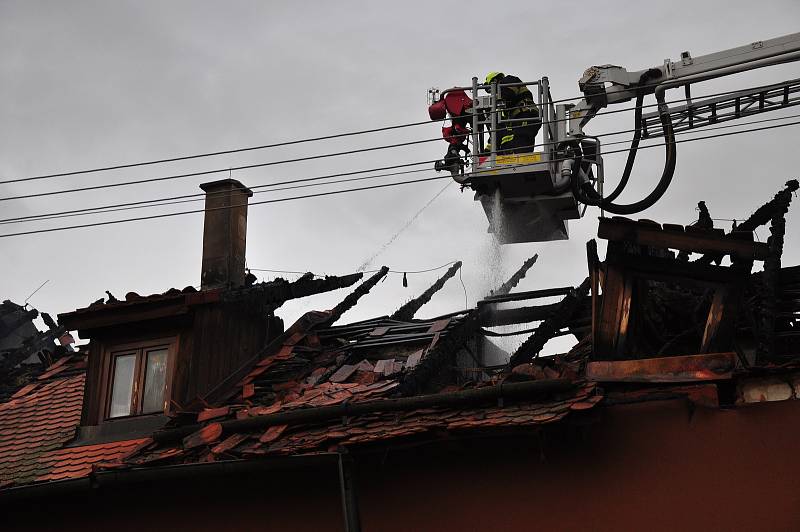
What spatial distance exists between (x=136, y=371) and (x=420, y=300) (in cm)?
585

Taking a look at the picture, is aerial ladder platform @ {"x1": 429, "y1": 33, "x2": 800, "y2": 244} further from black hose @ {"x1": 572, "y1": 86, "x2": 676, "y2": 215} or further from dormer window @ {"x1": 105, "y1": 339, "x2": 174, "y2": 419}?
dormer window @ {"x1": 105, "y1": 339, "x2": 174, "y2": 419}

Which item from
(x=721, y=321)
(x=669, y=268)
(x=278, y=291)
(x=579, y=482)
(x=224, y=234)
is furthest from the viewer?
(x=224, y=234)

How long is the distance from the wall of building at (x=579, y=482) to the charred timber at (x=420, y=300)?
6.06 metres

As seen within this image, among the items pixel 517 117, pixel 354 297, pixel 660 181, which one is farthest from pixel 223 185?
pixel 660 181

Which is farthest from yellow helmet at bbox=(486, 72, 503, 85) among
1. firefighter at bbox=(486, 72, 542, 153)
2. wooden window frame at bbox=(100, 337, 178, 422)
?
wooden window frame at bbox=(100, 337, 178, 422)

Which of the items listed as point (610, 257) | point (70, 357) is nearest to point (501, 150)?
point (610, 257)

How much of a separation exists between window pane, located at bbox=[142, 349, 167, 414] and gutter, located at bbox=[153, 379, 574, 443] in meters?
1.88

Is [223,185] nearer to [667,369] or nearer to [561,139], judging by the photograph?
[561,139]

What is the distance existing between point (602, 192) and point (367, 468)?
6486 millimetres

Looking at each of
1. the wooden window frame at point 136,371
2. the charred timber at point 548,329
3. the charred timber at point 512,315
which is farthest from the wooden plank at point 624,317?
the wooden window frame at point 136,371

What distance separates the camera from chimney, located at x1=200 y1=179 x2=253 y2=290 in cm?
1562

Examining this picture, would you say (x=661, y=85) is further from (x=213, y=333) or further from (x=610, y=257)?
(x=213, y=333)

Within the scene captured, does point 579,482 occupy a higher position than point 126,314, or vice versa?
point 126,314

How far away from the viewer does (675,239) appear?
10062 millimetres
